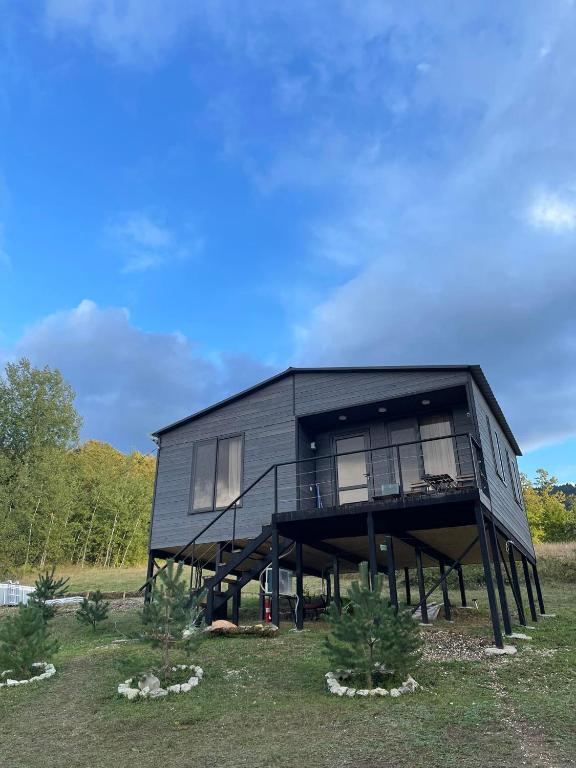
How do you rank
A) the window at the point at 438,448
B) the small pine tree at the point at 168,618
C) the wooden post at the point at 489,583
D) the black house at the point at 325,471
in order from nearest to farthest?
the small pine tree at the point at 168,618
the wooden post at the point at 489,583
the black house at the point at 325,471
the window at the point at 438,448

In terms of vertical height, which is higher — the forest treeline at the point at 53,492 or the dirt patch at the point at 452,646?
the forest treeline at the point at 53,492

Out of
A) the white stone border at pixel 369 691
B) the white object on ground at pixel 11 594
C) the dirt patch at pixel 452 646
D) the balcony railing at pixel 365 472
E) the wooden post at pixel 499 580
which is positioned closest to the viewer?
the white stone border at pixel 369 691

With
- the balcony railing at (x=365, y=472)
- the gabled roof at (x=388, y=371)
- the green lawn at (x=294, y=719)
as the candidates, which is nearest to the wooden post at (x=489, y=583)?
the green lawn at (x=294, y=719)

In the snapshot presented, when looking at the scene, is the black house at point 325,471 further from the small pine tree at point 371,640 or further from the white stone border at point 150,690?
A: the small pine tree at point 371,640

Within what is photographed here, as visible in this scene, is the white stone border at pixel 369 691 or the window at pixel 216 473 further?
the window at pixel 216 473

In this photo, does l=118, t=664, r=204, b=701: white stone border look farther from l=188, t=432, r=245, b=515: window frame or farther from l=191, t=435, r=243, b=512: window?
l=191, t=435, r=243, b=512: window

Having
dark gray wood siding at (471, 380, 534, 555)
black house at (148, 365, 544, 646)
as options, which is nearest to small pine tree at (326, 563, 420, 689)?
black house at (148, 365, 544, 646)

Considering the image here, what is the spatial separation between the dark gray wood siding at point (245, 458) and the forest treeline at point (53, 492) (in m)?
16.9

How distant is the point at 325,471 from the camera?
13539 mm

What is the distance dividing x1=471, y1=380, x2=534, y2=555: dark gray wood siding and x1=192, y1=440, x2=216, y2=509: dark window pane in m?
6.63

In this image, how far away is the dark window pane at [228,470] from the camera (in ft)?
43.8

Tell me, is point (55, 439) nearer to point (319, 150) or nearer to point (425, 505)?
point (319, 150)

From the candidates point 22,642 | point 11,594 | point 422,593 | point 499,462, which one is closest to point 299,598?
point 422,593

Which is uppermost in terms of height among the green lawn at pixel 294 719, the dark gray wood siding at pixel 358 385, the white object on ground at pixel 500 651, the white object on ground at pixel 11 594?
the dark gray wood siding at pixel 358 385
